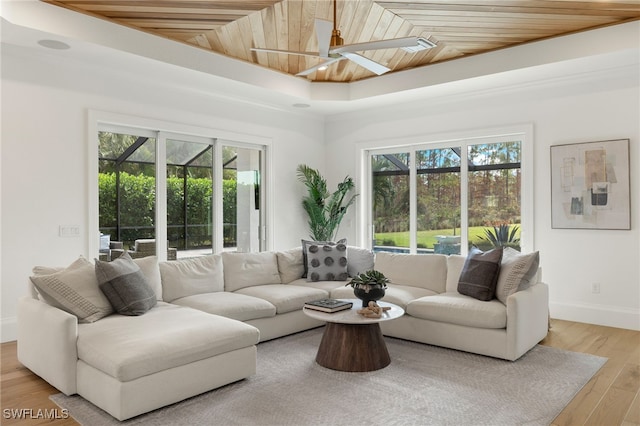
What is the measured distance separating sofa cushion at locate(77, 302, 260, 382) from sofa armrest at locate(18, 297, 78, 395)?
0.09 metres

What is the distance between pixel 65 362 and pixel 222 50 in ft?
11.8

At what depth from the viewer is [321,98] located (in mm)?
6387

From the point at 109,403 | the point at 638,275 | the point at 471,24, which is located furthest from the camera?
the point at 638,275

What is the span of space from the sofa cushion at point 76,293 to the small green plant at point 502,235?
453cm

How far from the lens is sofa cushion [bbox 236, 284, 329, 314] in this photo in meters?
4.39

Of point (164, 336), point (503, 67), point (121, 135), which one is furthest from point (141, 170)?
point (503, 67)

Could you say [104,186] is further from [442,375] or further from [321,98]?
[442,375]

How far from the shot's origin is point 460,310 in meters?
3.92

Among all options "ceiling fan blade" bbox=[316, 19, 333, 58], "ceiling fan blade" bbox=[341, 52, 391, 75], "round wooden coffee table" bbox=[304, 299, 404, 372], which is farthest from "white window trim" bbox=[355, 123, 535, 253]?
"ceiling fan blade" bbox=[316, 19, 333, 58]

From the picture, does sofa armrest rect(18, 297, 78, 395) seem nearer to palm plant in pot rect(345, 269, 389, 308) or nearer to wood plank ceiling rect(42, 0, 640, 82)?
palm plant in pot rect(345, 269, 389, 308)

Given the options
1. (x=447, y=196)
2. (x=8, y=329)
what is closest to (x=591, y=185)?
(x=447, y=196)

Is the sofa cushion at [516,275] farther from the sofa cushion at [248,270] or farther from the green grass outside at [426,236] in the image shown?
the sofa cushion at [248,270]

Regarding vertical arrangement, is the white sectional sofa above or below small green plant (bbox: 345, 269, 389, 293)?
below

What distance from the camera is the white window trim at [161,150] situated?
485 cm
